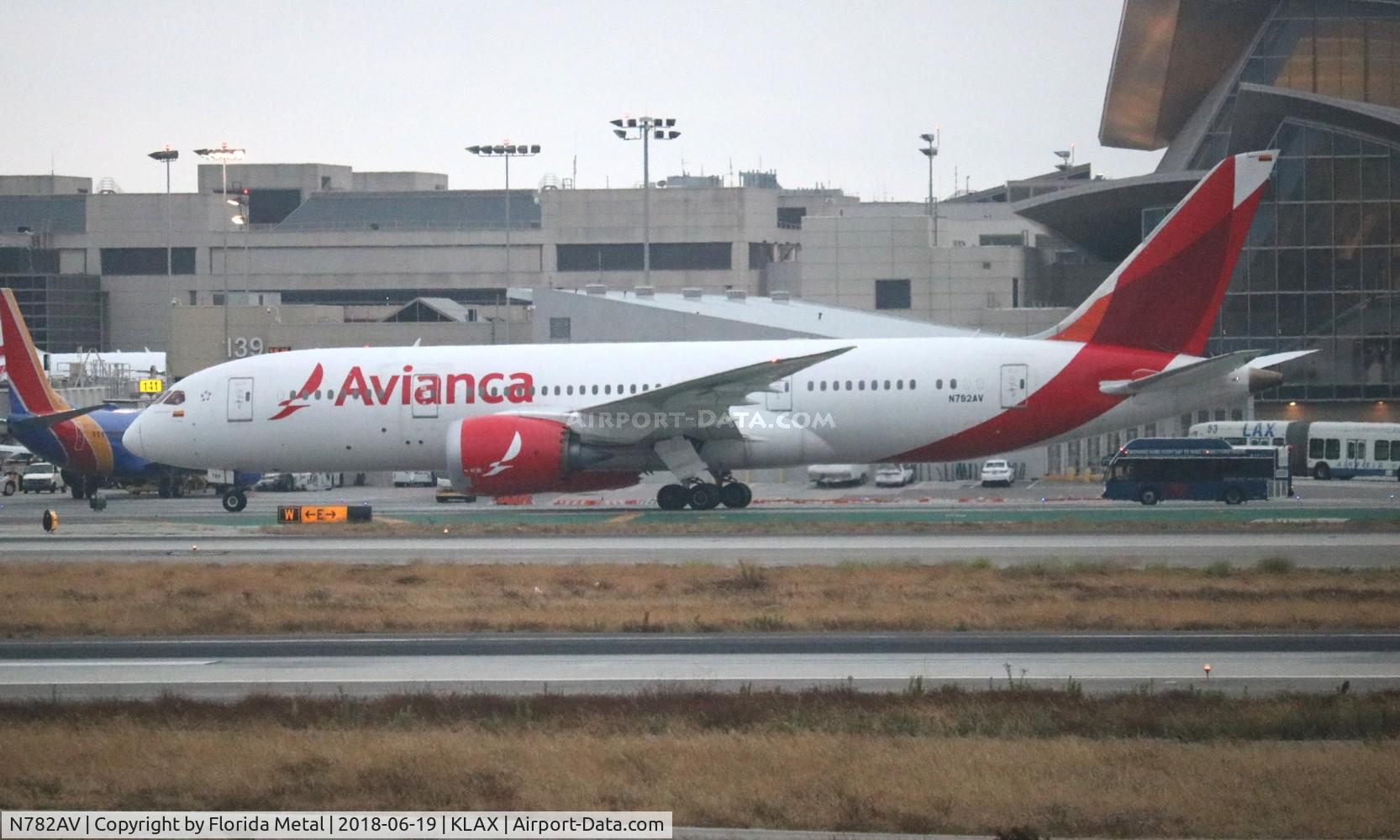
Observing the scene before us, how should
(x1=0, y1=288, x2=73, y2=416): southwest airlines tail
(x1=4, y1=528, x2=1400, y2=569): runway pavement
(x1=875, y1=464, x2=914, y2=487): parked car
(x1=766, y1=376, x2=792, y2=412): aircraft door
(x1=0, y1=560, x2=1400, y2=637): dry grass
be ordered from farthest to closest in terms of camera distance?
(x1=875, y1=464, x2=914, y2=487): parked car → (x1=0, y1=288, x2=73, y2=416): southwest airlines tail → (x1=766, y1=376, x2=792, y2=412): aircraft door → (x1=4, y1=528, x2=1400, y2=569): runway pavement → (x1=0, y1=560, x2=1400, y2=637): dry grass

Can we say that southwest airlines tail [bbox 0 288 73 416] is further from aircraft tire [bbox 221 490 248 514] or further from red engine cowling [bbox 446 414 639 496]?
red engine cowling [bbox 446 414 639 496]

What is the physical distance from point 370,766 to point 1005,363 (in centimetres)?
2519

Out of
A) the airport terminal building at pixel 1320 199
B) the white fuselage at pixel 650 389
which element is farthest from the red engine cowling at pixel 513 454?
the airport terminal building at pixel 1320 199

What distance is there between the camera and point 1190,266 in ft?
112

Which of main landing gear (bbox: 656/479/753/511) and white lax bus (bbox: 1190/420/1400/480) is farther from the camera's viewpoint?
white lax bus (bbox: 1190/420/1400/480)

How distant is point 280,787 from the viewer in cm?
1129

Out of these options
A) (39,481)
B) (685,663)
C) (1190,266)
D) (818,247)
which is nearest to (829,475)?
(1190,266)

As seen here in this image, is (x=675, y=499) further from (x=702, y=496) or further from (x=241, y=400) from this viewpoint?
(x=241, y=400)

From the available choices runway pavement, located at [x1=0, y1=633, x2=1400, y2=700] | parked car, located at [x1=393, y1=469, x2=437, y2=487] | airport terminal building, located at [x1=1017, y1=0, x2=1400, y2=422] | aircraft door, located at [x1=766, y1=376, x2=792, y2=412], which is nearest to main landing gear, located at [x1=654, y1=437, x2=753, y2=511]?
aircraft door, located at [x1=766, y1=376, x2=792, y2=412]

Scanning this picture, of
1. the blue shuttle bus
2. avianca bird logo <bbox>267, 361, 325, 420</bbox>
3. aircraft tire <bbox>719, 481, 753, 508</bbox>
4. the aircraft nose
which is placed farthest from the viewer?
the blue shuttle bus

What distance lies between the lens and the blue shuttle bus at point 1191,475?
39.5 m

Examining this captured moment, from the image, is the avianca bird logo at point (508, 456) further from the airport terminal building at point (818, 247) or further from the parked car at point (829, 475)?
the airport terminal building at point (818, 247)

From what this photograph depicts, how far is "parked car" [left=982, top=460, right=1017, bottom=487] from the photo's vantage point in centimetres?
5147

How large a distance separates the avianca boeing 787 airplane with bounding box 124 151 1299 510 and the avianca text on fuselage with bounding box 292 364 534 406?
0.15 feet
